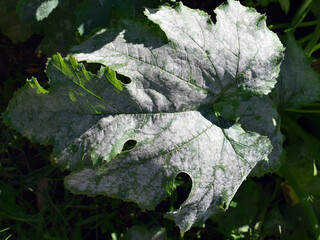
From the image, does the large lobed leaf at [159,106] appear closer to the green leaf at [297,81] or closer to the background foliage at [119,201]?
the green leaf at [297,81]

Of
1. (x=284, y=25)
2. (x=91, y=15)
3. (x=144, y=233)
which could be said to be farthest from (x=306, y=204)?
(x=91, y=15)

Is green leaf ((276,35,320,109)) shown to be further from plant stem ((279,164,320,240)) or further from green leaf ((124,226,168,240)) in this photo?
green leaf ((124,226,168,240))

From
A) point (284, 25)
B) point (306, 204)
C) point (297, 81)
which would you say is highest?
point (284, 25)

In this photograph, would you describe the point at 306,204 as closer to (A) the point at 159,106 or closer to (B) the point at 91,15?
(A) the point at 159,106

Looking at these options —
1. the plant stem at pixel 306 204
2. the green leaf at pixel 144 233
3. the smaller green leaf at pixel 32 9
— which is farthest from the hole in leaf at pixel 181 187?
the smaller green leaf at pixel 32 9

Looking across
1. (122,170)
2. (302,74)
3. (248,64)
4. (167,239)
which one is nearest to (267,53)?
(248,64)

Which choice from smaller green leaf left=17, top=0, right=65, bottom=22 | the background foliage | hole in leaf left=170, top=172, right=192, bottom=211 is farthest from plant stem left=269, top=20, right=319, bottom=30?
smaller green leaf left=17, top=0, right=65, bottom=22
